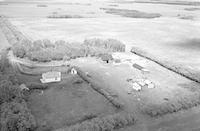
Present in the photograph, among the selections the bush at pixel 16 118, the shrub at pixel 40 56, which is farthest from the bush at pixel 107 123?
the shrub at pixel 40 56

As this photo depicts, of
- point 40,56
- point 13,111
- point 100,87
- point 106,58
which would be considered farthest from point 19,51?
point 13,111

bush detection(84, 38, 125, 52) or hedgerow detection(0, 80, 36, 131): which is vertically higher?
bush detection(84, 38, 125, 52)

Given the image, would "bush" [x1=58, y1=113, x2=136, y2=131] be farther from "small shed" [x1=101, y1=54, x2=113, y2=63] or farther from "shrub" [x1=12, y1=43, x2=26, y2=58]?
"shrub" [x1=12, y1=43, x2=26, y2=58]

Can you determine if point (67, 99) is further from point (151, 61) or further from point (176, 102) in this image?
point (151, 61)

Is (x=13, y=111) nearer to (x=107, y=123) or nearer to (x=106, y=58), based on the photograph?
(x=107, y=123)

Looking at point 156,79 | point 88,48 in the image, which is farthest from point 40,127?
point 88,48

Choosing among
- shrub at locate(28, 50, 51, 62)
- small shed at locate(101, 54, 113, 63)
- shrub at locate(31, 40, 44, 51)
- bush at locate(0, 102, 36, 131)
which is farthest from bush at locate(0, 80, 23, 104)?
small shed at locate(101, 54, 113, 63)

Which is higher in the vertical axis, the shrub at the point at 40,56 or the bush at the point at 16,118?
the shrub at the point at 40,56

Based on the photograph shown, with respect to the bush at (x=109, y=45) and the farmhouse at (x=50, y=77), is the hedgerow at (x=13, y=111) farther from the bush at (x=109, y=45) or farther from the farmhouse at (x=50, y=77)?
the bush at (x=109, y=45)
